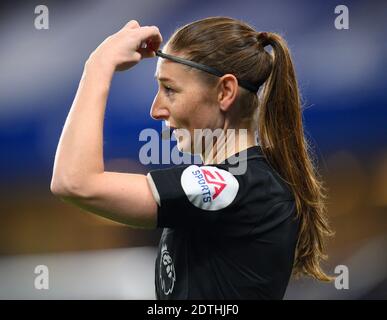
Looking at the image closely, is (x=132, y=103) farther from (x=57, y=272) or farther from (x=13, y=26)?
(x=57, y=272)

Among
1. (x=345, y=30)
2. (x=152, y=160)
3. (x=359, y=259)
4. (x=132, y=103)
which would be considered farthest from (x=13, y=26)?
(x=359, y=259)

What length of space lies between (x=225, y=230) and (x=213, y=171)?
0.11 metres

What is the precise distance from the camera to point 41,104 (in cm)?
260

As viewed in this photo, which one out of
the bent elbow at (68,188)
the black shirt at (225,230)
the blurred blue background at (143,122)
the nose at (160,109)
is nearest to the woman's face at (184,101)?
the nose at (160,109)

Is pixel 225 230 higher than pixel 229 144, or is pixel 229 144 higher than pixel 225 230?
pixel 229 144

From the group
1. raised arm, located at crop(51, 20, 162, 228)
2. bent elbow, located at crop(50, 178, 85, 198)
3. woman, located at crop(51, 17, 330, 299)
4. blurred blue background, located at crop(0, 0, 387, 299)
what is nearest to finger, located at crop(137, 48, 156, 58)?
woman, located at crop(51, 17, 330, 299)

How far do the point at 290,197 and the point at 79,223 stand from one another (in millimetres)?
1614

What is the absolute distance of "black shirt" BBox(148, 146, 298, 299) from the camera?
38.0 inches

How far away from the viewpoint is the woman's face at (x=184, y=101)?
3.58ft

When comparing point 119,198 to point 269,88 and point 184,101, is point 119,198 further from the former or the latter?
point 269,88

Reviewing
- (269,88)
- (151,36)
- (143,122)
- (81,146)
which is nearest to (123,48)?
(151,36)

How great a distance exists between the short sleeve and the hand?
215 mm

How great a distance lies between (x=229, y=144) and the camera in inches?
44.0
